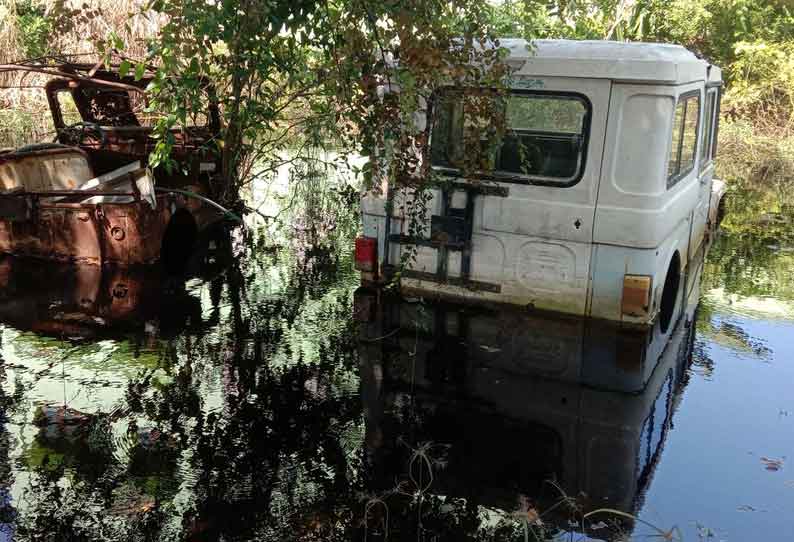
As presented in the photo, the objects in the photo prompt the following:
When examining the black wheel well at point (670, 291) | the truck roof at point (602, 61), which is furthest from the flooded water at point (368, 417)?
the truck roof at point (602, 61)

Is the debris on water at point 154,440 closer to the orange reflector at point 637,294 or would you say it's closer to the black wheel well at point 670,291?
the orange reflector at point 637,294

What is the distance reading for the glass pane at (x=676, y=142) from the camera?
7031 mm

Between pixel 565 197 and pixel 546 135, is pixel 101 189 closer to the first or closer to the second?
pixel 546 135

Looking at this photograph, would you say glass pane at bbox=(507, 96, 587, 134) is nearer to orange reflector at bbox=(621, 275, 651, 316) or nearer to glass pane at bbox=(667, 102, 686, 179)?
glass pane at bbox=(667, 102, 686, 179)

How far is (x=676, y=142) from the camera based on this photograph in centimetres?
732

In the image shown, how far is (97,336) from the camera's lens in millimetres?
6910

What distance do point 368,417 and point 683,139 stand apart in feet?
14.1

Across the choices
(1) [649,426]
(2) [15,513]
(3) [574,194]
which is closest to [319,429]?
(2) [15,513]

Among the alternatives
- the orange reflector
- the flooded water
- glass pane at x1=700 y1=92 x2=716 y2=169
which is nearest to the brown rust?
the flooded water

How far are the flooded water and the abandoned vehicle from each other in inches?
14.3

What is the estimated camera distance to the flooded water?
4250 millimetres

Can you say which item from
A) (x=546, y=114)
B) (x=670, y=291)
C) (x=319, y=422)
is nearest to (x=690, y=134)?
(x=670, y=291)

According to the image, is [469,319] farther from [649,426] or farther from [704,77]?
[704,77]

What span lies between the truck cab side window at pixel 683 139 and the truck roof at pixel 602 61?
0.41 metres
